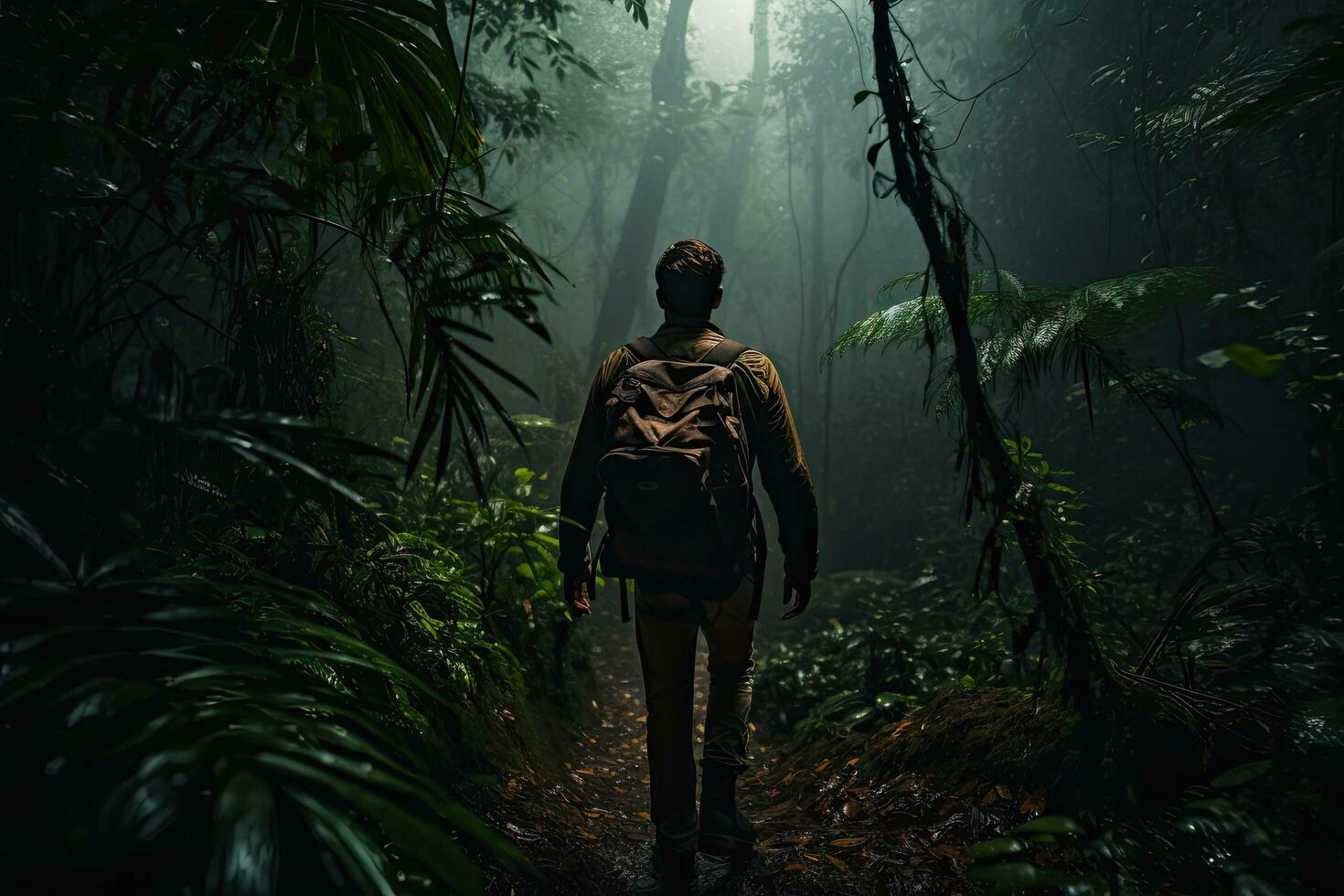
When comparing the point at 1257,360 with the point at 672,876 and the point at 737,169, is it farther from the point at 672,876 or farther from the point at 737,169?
the point at 737,169

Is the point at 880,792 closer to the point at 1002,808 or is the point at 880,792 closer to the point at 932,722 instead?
the point at 932,722

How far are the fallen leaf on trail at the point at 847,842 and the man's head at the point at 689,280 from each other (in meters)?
2.01

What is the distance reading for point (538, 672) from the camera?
4.31 m

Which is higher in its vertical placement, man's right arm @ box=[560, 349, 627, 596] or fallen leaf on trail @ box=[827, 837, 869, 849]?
man's right arm @ box=[560, 349, 627, 596]

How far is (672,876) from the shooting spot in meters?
2.41

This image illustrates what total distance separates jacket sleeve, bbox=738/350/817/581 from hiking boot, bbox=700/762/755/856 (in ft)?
2.46

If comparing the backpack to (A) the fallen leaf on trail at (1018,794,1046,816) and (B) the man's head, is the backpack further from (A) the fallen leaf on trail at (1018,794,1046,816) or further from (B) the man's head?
(A) the fallen leaf on trail at (1018,794,1046,816)

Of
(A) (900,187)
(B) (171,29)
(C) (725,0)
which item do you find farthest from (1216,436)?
(C) (725,0)

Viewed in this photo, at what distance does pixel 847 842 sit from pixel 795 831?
0.32 meters

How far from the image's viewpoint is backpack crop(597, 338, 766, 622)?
227cm

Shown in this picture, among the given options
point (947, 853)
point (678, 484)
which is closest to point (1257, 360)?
point (678, 484)

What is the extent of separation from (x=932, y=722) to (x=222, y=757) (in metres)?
2.99

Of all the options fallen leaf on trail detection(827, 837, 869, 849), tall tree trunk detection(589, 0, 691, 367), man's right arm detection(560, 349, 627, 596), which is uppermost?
tall tree trunk detection(589, 0, 691, 367)

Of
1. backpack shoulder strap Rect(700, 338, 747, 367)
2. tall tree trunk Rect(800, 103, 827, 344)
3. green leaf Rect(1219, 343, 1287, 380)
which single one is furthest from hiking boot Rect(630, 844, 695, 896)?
tall tree trunk Rect(800, 103, 827, 344)
